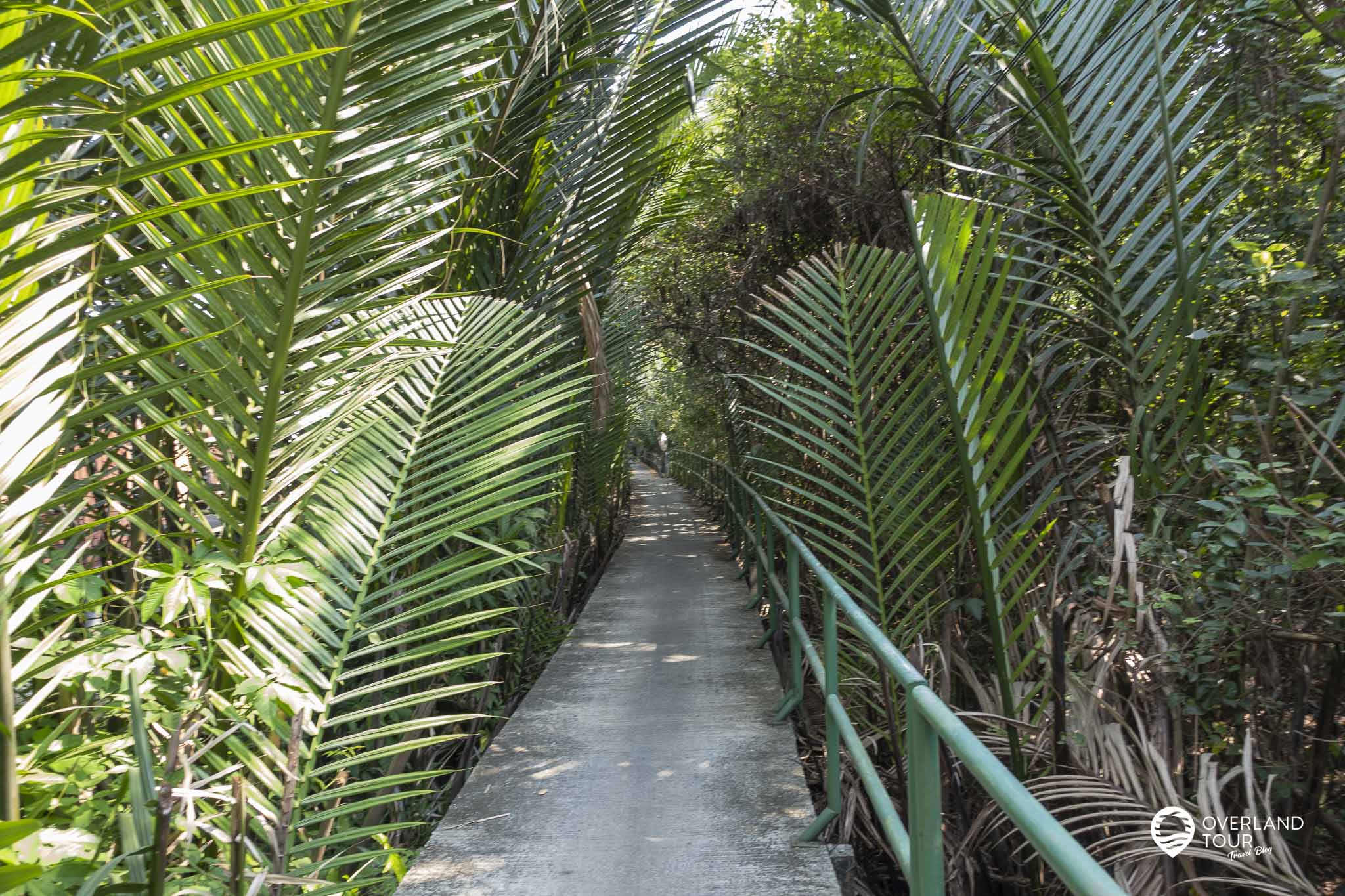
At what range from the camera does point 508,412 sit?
2.47 metres

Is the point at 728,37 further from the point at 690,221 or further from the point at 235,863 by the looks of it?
the point at 690,221

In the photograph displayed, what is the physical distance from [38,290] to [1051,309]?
2588 mm

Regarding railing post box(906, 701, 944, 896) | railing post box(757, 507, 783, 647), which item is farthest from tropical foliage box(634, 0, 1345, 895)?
railing post box(757, 507, 783, 647)

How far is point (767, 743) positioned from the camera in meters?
3.63

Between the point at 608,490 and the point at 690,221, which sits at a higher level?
the point at 690,221

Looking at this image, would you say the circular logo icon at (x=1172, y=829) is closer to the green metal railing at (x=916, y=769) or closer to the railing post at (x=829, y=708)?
the green metal railing at (x=916, y=769)

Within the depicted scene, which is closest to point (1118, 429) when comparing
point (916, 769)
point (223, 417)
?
point (916, 769)

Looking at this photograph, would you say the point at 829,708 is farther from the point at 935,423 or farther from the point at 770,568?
the point at 770,568

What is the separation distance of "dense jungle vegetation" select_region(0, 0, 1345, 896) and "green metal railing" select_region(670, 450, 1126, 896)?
0.85ft

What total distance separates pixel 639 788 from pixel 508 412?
154 cm

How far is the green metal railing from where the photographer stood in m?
0.97

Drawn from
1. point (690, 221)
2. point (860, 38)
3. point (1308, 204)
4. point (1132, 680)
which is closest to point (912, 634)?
point (1132, 680)

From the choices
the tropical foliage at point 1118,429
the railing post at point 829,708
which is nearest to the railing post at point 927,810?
the tropical foliage at point 1118,429

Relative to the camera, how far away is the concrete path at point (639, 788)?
2.66 meters
